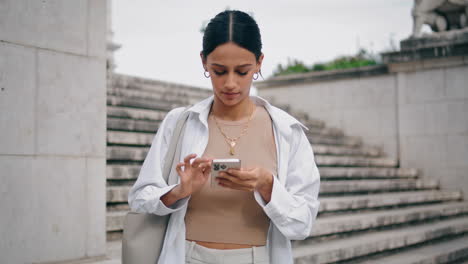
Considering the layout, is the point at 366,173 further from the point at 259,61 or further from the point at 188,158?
the point at 188,158

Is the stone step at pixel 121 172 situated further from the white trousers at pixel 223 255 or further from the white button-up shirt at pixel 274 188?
the white trousers at pixel 223 255

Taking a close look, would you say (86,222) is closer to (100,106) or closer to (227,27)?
(100,106)

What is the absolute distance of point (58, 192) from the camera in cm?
356

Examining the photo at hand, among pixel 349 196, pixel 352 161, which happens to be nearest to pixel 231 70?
pixel 349 196

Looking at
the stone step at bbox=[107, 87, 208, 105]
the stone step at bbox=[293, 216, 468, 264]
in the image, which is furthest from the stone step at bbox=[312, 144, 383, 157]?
the stone step at bbox=[107, 87, 208, 105]

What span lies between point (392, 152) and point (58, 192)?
7649 mm

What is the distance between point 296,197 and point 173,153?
0.52 metres

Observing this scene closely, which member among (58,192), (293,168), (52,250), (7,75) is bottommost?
(52,250)

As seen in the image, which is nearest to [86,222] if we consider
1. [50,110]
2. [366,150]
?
[50,110]

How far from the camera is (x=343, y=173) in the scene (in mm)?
7969

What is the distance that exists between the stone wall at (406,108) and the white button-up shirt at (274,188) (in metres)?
7.99

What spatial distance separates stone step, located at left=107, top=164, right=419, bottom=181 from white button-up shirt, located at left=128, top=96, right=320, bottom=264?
3.18m

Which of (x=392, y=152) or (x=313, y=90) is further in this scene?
(x=313, y=90)

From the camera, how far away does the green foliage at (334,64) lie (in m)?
12.0
